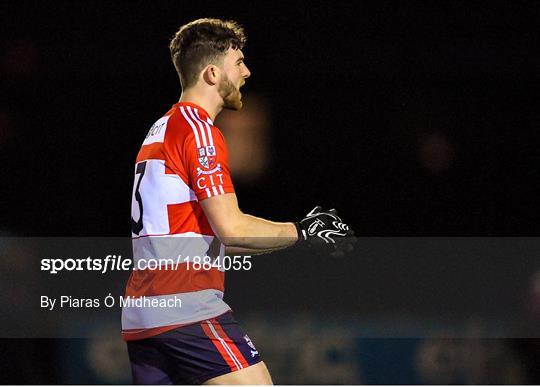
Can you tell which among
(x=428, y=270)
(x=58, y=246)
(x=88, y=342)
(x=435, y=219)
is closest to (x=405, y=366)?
(x=428, y=270)

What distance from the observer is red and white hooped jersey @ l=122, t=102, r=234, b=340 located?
295 cm

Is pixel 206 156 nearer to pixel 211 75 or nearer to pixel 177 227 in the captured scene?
pixel 177 227

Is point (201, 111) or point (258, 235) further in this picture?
point (201, 111)

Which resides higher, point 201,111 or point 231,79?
point 231,79

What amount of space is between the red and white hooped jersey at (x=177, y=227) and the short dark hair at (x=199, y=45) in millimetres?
318

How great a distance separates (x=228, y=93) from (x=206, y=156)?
1.31ft

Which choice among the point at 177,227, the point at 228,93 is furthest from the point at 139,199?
the point at 228,93

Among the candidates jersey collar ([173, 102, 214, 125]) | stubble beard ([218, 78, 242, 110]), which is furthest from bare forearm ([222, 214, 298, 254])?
stubble beard ([218, 78, 242, 110])

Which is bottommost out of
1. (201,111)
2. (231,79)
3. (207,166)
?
(207,166)

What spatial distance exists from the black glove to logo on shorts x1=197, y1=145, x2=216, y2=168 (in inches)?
17.5

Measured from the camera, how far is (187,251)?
2.97 meters

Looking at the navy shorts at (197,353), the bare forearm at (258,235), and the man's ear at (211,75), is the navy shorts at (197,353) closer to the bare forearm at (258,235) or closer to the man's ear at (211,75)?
the bare forearm at (258,235)

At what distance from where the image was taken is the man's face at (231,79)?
3268mm

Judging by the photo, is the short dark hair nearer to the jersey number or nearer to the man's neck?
the man's neck
